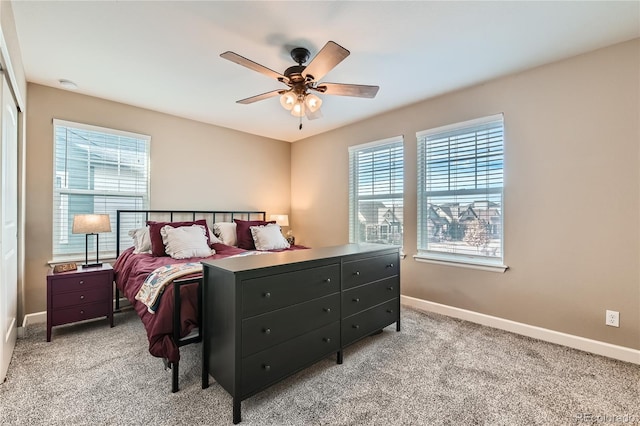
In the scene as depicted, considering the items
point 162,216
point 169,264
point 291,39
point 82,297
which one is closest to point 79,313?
point 82,297

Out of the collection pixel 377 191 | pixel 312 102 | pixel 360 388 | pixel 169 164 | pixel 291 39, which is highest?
pixel 291 39

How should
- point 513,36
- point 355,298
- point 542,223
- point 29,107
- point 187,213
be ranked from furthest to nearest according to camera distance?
point 187,213 < point 29,107 < point 542,223 < point 355,298 < point 513,36

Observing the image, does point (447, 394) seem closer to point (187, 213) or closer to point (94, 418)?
point (94, 418)

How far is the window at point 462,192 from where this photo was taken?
9.37 feet

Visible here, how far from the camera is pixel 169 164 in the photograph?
148 inches

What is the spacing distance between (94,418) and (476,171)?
3537mm

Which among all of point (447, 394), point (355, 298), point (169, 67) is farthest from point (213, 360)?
point (169, 67)

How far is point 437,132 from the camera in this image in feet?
10.6

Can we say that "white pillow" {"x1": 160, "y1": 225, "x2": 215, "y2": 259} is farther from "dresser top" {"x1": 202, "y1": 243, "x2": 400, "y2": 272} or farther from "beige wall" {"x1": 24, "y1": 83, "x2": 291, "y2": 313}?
"dresser top" {"x1": 202, "y1": 243, "x2": 400, "y2": 272}

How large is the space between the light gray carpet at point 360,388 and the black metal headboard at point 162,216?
4.26 ft

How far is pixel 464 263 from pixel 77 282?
3.79 metres

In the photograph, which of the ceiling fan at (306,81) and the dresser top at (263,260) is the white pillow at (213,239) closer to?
the dresser top at (263,260)

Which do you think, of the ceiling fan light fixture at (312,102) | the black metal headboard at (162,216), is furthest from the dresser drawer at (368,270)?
the black metal headboard at (162,216)

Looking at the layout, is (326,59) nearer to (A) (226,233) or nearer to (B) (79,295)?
(A) (226,233)
